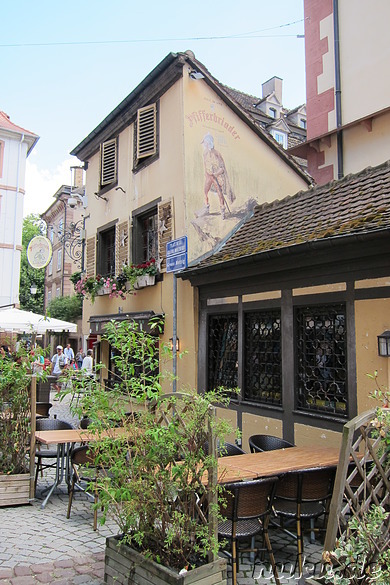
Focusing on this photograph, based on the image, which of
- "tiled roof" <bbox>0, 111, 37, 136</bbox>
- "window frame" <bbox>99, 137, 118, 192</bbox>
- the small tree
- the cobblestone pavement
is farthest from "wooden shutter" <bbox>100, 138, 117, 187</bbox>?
the small tree

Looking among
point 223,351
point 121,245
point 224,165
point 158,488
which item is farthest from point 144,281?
point 158,488

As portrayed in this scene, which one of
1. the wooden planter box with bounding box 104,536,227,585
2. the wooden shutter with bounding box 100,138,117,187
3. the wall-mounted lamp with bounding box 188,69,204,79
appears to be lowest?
the wooden planter box with bounding box 104,536,227,585

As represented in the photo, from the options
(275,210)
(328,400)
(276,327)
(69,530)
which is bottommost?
(69,530)

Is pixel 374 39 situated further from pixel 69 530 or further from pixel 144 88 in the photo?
pixel 69 530

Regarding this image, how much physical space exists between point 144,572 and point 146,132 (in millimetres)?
9094

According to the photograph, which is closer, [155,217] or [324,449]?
[324,449]

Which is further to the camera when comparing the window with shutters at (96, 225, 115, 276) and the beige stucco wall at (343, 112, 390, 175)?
the window with shutters at (96, 225, 115, 276)

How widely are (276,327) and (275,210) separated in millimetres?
2725

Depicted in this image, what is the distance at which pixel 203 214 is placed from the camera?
9539 mm

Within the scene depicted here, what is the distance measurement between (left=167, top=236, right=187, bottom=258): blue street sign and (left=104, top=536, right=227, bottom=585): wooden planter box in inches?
181

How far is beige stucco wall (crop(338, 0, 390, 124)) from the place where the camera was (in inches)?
386

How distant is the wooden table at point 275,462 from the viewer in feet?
14.3

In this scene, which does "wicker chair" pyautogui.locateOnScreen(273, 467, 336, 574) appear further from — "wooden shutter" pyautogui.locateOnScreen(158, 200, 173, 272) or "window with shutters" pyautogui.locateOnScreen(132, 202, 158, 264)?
"window with shutters" pyautogui.locateOnScreen(132, 202, 158, 264)

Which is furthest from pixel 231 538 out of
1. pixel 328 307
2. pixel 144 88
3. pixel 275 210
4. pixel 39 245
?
pixel 39 245
